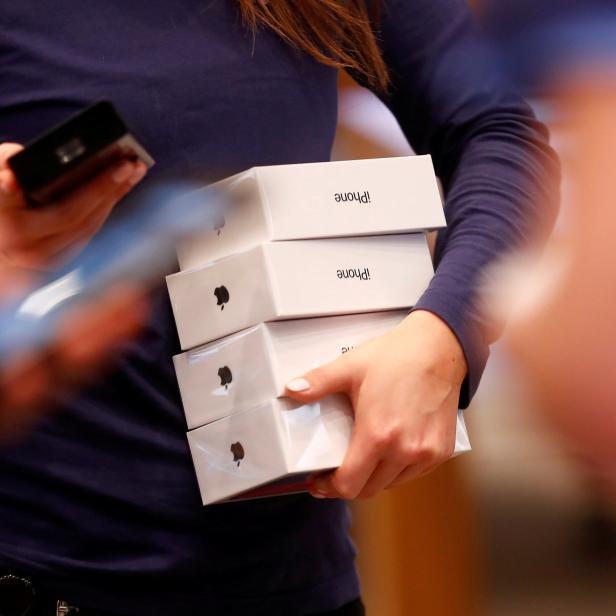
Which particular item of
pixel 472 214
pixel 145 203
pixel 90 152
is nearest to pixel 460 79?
pixel 472 214

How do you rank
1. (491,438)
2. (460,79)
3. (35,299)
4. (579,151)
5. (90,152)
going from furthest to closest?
(491,438) < (579,151) < (460,79) < (35,299) < (90,152)

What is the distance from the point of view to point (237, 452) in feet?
2.24

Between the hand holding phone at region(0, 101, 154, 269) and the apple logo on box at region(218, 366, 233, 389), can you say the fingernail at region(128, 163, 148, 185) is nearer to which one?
the hand holding phone at region(0, 101, 154, 269)

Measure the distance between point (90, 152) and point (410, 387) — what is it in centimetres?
27

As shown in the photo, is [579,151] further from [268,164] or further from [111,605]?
[111,605]

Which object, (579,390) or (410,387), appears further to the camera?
(579,390)

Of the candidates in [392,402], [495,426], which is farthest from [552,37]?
[392,402]

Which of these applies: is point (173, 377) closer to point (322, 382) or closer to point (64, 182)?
point (322, 382)

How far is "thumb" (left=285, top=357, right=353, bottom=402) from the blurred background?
45.9 inches

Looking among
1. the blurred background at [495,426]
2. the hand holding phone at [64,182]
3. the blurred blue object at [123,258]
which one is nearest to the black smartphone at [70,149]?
the hand holding phone at [64,182]

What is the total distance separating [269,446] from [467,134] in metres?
0.35

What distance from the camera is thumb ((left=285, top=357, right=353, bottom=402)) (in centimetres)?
65

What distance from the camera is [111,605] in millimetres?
655

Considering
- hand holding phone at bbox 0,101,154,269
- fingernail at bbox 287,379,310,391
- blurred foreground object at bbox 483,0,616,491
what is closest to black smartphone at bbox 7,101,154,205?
hand holding phone at bbox 0,101,154,269
